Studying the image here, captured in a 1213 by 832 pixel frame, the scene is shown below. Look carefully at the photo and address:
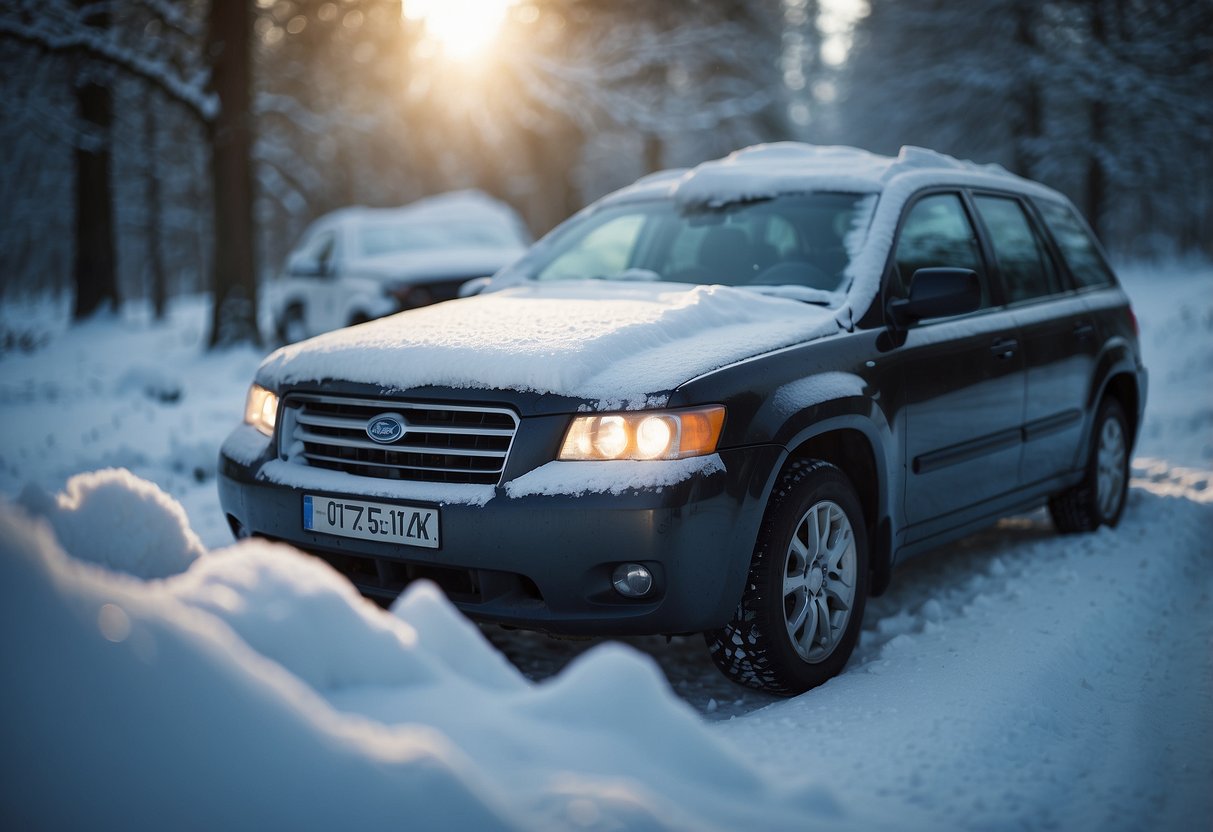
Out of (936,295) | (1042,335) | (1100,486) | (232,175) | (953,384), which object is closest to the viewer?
(936,295)

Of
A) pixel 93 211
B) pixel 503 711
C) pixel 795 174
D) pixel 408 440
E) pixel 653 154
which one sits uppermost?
pixel 795 174

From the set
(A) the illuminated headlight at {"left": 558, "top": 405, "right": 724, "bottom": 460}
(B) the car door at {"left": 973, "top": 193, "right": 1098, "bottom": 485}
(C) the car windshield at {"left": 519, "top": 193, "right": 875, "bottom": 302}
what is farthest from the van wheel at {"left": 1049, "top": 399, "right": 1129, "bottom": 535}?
(A) the illuminated headlight at {"left": 558, "top": 405, "right": 724, "bottom": 460}

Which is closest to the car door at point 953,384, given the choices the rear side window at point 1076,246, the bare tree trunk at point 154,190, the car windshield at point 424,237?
the rear side window at point 1076,246

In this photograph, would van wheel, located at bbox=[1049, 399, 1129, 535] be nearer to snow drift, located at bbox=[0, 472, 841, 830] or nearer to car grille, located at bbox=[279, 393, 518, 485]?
car grille, located at bbox=[279, 393, 518, 485]

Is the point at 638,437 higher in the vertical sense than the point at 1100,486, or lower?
higher

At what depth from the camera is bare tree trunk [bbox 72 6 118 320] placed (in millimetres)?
15648

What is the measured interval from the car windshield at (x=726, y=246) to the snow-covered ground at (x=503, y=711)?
4.53ft

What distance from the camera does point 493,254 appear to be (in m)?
10.7

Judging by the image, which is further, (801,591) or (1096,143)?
(1096,143)

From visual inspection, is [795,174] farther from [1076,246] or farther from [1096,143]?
[1096,143]

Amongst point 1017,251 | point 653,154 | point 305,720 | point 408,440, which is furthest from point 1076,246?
point 653,154

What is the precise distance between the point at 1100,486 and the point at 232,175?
9.78 m

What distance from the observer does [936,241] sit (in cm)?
448

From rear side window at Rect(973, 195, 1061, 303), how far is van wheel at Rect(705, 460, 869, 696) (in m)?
1.82
